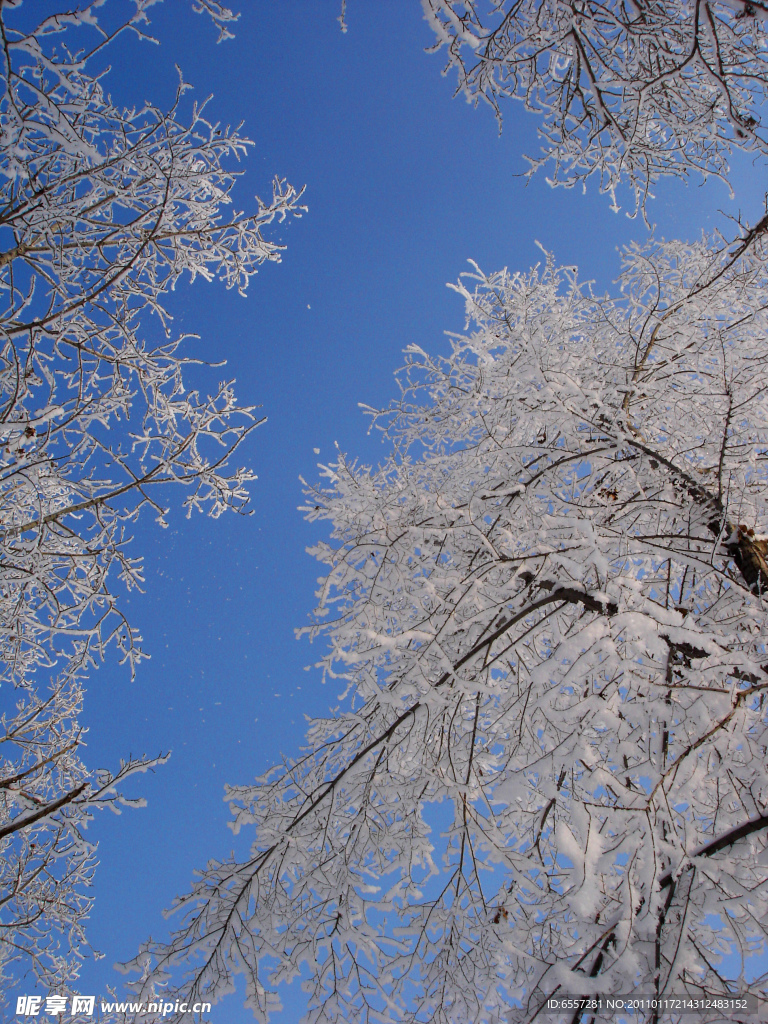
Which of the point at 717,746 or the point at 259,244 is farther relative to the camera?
the point at 259,244

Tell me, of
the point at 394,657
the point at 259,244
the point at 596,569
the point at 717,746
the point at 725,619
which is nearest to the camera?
the point at 717,746

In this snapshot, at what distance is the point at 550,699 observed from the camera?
2100 mm

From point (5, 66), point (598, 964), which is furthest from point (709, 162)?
point (598, 964)

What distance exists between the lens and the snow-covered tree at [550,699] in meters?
1.89

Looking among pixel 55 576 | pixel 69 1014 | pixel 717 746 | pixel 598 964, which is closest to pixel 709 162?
pixel 717 746

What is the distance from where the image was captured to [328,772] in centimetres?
342

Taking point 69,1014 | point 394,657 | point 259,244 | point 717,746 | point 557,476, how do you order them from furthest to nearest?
1. point 69,1014
2. point 259,244
3. point 557,476
4. point 394,657
5. point 717,746

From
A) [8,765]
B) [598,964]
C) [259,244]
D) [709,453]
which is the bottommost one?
[598,964]

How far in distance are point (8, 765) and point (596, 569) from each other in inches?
330

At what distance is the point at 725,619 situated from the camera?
Result: 2.62 m

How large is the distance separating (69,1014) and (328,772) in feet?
23.3

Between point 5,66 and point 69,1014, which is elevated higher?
point 5,66

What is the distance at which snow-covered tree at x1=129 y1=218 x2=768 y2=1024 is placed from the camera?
74.4 inches

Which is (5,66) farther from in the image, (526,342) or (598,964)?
(598,964)
